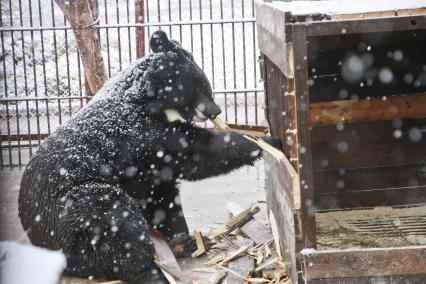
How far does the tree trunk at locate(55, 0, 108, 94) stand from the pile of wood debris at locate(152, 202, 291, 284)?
9.92 feet

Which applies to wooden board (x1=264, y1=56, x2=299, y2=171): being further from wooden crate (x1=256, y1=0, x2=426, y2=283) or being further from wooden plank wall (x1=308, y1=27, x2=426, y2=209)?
wooden plank wall (x1=308, y1=27, x2=426, y2=209)

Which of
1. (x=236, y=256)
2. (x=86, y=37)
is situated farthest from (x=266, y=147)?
(x=86, y=37)

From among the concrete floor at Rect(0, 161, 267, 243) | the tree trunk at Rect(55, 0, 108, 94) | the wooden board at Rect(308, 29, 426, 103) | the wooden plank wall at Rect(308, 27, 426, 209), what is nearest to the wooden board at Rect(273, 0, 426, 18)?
the wooden board at Rect(308, 29, 426, 103)

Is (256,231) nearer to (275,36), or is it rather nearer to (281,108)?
(281,108)

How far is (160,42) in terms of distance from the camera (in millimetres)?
5277

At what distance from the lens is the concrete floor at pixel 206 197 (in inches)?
259

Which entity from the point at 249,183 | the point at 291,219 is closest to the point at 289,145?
the point at 291,219

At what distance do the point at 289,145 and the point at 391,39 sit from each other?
121 cm

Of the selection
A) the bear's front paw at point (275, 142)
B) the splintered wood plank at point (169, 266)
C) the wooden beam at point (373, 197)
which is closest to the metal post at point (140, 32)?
the wooden beam at point (373, 197)

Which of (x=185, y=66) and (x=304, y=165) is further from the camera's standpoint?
(x=185, y=66)

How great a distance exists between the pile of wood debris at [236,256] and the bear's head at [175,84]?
0.92 meters

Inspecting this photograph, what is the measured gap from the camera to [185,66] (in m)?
5.33

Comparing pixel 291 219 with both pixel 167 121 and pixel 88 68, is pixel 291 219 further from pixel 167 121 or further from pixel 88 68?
pixel 88 68

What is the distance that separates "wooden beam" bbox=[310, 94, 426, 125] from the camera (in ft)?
17.8
